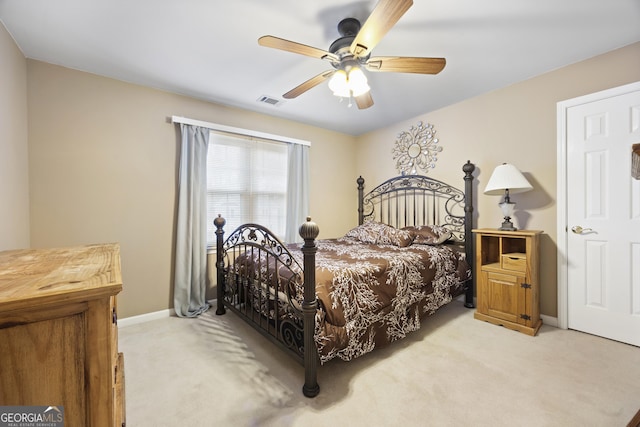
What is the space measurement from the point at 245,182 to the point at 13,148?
Answer: 6.41 ft

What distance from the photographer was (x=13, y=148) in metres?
1.90

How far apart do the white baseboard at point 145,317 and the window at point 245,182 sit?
850 millimetres

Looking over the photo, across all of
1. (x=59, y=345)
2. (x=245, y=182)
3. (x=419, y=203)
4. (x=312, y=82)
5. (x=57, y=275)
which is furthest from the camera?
(x=419, y=203)

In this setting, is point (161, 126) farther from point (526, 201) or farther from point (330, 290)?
point (526, 201)

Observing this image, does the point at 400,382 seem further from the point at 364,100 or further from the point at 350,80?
the point at 364,100

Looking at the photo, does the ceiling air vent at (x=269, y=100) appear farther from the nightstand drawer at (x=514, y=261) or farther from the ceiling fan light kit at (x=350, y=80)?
the nightstand drawer at (x=514, y=261)

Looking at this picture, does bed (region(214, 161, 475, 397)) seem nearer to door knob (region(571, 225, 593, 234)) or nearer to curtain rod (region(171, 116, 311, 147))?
door knob (region(571, 225, 593, 234))

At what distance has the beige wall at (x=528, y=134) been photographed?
2.33 meters

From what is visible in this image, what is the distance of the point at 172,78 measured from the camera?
256 centimetres

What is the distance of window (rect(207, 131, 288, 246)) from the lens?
10.3ft

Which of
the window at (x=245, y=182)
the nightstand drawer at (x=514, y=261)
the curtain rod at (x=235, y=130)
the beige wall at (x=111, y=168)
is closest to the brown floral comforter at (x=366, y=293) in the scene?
the nightstand drawer at (x=514, y=261)

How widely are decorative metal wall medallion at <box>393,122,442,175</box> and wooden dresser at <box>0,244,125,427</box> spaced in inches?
141

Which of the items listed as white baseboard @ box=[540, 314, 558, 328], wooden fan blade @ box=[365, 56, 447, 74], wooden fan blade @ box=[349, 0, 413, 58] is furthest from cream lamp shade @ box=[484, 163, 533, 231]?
wooden fan blade @ box=[349, 0, 413, 58]

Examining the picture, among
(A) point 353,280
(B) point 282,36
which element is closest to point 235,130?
(B) point 282,36
